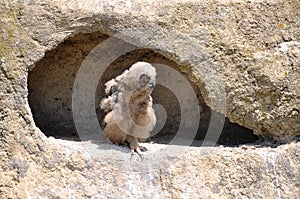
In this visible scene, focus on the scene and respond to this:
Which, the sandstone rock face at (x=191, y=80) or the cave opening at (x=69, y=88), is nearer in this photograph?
the sandstone rock face at (x=191, y=80)

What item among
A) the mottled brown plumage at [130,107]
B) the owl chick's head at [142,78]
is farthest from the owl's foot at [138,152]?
the owl chick's head at [142,78]

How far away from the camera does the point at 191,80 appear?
400 centimetres

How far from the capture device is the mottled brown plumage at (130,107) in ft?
11.9

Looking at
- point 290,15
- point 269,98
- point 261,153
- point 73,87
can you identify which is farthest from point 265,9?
point 73,87

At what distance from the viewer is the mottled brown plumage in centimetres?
363

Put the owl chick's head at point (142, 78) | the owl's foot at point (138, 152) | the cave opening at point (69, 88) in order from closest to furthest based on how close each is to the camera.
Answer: the owl chick's head at point (142, 78)
the owl's foot at point (138, 152)
the cave opening at point (69, 88)

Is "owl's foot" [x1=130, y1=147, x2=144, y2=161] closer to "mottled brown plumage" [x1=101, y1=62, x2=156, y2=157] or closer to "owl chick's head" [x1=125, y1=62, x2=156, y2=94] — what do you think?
"mottled brown plumage" [x1=101, y1=62, x2=156, y2=157]

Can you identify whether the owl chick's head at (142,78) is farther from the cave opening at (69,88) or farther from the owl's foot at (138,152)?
the cave opening at (69,88)

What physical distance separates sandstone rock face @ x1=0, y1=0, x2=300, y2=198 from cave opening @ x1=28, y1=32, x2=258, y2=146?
300mm

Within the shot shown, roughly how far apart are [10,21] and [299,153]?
5.82 ft

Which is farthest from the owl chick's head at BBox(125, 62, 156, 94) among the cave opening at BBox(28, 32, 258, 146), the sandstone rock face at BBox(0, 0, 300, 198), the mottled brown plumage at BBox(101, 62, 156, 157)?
the cave opening at BBox(28, 32, 258, 146)

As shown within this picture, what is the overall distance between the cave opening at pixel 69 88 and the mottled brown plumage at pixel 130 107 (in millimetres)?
369

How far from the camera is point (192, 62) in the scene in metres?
3.89

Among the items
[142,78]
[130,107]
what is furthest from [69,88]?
[142,78]
